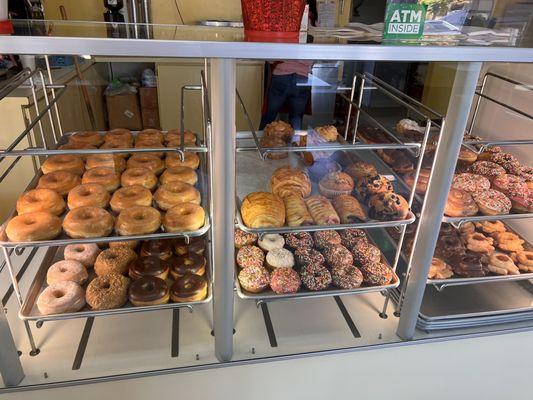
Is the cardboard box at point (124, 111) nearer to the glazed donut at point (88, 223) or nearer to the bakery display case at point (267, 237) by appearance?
the bakery display case at point (267, 237)

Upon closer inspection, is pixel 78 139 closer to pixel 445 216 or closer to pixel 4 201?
pixel 4 201

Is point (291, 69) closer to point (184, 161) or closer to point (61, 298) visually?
point (184, 161)

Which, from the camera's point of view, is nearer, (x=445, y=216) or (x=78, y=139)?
(x=445, y=216)

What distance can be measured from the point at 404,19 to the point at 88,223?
3.58ft

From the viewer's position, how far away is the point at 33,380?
4.16 feet

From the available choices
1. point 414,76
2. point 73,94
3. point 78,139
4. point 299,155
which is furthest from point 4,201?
point 414,76

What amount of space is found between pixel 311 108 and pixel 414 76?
1.72 feet

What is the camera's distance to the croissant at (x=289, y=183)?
61.7 inches

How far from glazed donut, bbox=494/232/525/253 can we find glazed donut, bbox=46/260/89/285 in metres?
1.63

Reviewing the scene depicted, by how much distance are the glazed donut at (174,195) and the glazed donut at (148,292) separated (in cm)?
26

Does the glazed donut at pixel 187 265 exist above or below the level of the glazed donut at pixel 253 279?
below

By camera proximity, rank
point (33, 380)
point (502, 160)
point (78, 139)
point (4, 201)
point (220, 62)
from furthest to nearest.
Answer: point (4, 201)
point (502, 160)
point (78, 139)
point (33, 380)
point (220, 62)

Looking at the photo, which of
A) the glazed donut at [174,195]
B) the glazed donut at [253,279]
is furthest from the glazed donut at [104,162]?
the glazed donut at [253,279]

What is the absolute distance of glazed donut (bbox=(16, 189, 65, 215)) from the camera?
1.36m
